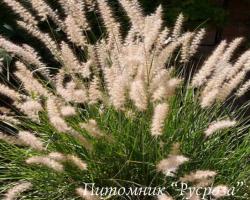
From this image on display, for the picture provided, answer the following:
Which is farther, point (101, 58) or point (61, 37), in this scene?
point (61, 37)

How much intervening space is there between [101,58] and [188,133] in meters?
0.50

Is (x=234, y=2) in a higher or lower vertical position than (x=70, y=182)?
higher

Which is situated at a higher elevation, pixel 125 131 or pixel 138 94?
pixel 138 94

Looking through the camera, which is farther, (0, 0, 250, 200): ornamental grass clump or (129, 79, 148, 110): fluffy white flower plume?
(0, 0, 250, 200): ornamental grass clump

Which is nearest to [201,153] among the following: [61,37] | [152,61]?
[152,61]

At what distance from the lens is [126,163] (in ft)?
7.63

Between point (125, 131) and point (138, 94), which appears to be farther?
point (125, 131)

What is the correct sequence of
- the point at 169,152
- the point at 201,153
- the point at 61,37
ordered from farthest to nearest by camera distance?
the point at 61,37, the point at 201,153, the point at 169,152

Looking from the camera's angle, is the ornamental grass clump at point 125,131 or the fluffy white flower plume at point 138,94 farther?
the ornamental grass clump at point 125,131

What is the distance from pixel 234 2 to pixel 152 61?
2111 millimetres

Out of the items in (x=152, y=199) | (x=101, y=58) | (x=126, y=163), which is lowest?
(x=152, y=199)

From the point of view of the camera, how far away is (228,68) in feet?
7.88

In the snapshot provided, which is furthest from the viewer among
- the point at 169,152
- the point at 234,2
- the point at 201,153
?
the point at 234,2

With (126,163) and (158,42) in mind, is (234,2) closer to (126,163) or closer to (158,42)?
(158,42)
